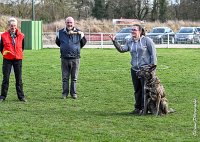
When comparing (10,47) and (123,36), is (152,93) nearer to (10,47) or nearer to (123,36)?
(10,47)

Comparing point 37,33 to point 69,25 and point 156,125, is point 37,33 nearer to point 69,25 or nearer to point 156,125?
point 69,25

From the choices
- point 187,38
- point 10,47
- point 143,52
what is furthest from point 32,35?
point 143,52

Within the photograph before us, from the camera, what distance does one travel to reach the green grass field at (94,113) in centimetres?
756

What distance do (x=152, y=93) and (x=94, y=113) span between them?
1262 millimetres

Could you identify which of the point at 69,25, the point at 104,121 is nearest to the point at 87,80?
the point at 69,25

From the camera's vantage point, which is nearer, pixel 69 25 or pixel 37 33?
pixel 69 25

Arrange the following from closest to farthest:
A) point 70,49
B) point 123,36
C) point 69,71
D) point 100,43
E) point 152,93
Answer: point 152,93, point 70,49, point 69,71, point 100,43, point 123,36

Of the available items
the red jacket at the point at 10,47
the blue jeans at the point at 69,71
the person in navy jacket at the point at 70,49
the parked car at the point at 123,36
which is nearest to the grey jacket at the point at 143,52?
the person in navy jacket at the point at 70,49

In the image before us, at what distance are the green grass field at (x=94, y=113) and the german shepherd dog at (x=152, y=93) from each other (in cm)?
19

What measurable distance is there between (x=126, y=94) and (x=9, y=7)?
1892 inches

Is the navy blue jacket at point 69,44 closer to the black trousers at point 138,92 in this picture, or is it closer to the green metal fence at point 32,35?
the black trousers at point 138,92

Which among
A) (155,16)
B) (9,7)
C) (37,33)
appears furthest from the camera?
(155,16)

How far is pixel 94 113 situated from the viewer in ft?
31.3

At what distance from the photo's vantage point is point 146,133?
25.4 ft
